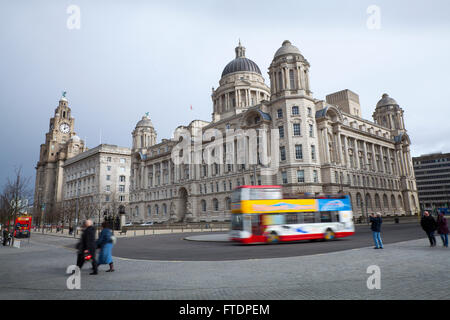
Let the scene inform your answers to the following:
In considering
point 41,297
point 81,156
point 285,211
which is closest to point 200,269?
point 41,297

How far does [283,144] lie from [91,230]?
48153 millimetres

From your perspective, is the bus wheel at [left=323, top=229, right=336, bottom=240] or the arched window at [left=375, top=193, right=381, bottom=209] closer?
the bus wheel at [left=323, top=229, right=336, bottom=240]

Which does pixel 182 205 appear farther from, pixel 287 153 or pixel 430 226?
pixel 430 226

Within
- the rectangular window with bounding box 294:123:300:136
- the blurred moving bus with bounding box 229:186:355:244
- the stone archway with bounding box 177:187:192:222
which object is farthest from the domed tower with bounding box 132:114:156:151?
the blurred moving bus with bounding box 229:186:355:244

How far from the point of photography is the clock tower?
13600cm

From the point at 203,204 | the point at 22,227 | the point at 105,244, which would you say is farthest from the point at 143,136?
the point at 105,244

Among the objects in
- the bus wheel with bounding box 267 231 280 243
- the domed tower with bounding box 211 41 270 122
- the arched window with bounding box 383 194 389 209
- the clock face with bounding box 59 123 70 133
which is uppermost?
the clock face with bounding box 59 123 70 133

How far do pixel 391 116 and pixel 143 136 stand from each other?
77.4 meters

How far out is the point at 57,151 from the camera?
465ft

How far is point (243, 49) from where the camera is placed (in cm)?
10181

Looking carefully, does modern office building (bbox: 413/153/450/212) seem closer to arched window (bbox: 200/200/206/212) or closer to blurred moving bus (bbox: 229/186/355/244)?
arched window (bbox: 200/200/206/212)

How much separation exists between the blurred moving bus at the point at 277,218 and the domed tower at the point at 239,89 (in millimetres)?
60551

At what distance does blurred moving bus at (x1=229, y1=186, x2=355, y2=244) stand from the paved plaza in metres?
9.56

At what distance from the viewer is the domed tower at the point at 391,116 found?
8556cm
